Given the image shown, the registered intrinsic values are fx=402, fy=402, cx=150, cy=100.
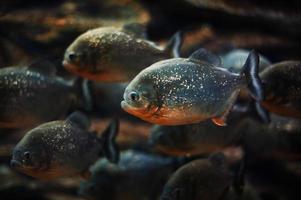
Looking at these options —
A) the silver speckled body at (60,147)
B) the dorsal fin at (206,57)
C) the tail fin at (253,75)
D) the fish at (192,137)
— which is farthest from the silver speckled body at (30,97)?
the tail fin at (253,75)

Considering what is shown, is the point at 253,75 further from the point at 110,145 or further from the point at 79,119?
the point at 79,119

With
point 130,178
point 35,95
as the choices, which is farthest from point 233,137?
point 35,95

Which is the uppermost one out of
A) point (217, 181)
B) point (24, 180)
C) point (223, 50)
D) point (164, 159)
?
point (223, 50)

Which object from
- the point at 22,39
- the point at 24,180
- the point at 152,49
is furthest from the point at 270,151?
the point at 22,39

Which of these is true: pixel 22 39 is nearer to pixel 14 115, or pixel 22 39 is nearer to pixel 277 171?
pixel 14 115

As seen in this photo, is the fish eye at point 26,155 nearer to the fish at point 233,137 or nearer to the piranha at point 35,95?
the piranha at point 35,95

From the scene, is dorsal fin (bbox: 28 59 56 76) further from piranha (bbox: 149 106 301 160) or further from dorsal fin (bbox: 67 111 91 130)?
piranha (bbox: 149 106 301 160)
